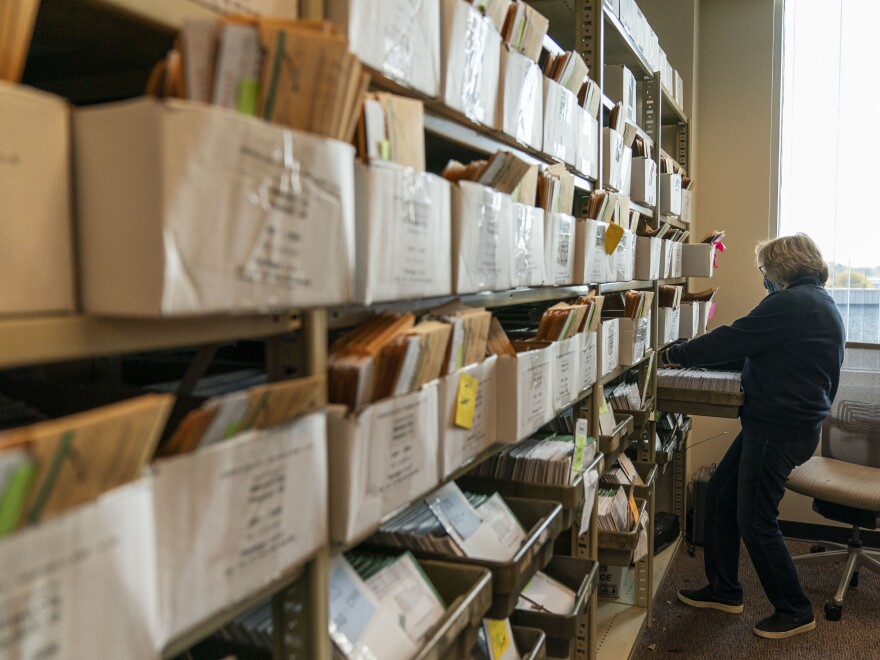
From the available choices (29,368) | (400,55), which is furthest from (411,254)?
(29,368)

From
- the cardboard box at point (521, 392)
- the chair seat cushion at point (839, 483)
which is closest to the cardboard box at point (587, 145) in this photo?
the cardboard box at point (521, 392)

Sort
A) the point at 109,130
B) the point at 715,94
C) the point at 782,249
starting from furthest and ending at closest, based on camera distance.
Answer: the point at 715,94 < the point at 782,249 < the point at 109,130

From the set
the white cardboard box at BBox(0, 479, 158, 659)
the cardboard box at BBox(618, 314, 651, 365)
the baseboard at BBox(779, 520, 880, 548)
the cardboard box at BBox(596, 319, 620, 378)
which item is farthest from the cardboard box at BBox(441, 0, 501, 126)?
the baseboard at BBox(779, 520, 880, 548)

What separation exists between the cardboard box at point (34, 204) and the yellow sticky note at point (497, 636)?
3.68ft

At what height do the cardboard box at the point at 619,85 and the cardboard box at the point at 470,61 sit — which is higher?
the cardboard box at the point at 619,85

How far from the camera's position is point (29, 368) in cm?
101

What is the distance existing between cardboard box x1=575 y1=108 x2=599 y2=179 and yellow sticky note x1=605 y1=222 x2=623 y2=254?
0.15m

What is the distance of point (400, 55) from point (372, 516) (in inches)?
24.5

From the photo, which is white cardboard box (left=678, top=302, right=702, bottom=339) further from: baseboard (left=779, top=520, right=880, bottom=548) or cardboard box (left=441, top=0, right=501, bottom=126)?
cardboard box (left=441, top=0, right=501, bottom=126)

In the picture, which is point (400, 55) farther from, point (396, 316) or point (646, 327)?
point (646, 327)

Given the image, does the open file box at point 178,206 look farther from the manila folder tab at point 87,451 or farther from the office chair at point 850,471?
the office chair at point 850,471

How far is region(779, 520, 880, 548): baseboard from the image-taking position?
154 inches

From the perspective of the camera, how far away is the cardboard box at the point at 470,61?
44.9 inches

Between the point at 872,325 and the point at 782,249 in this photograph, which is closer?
the point at 782,249
